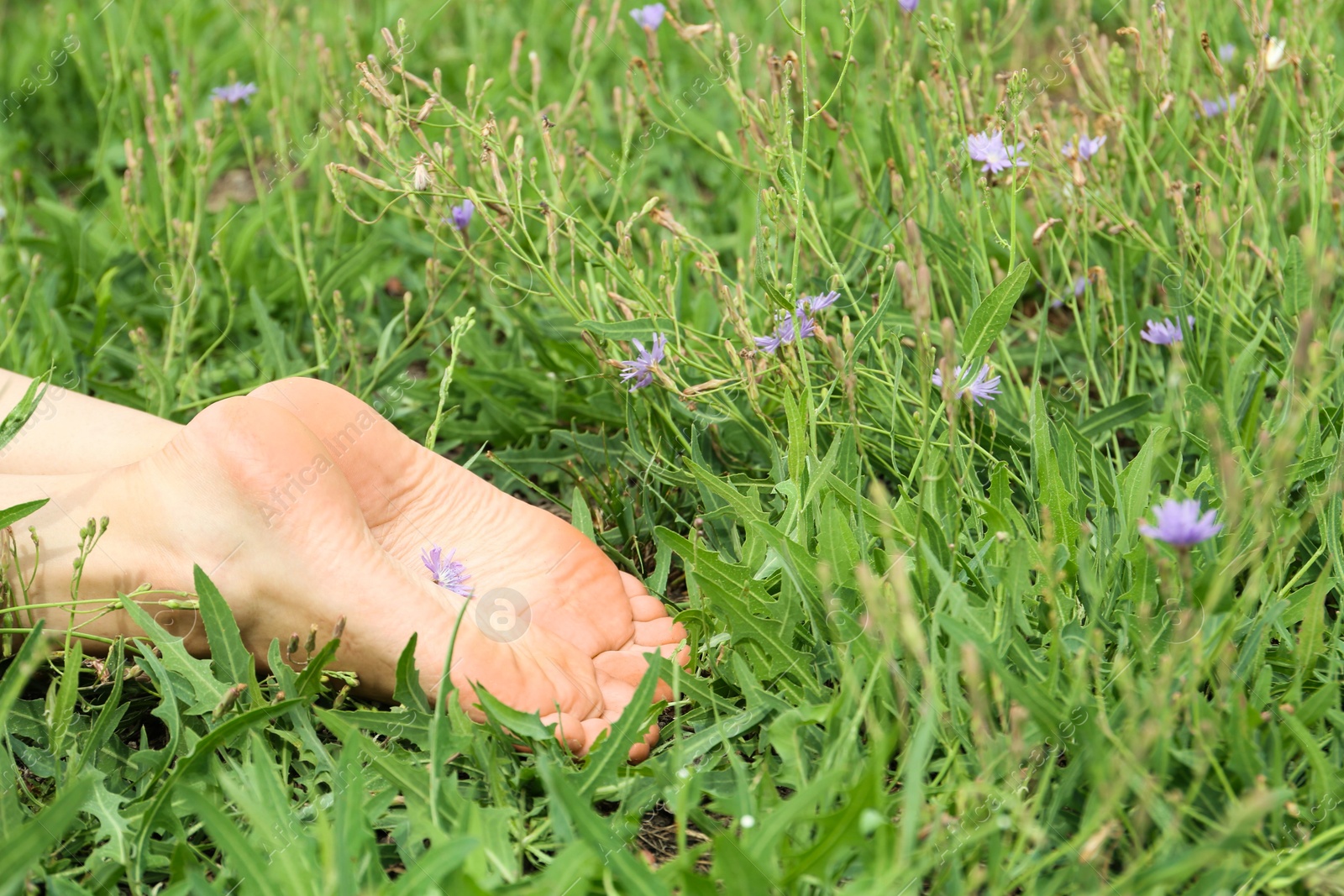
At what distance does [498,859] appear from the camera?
88 centimetres

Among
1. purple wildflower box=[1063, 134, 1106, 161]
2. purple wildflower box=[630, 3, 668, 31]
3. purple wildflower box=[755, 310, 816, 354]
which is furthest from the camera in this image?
purple wildflower box=[630, 3, 668, 31]

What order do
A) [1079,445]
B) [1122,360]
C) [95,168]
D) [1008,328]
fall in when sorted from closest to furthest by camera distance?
[1079,445]
[1122,360]
[1008,328]
[95,168]

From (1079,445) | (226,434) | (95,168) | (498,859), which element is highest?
(1079,445)

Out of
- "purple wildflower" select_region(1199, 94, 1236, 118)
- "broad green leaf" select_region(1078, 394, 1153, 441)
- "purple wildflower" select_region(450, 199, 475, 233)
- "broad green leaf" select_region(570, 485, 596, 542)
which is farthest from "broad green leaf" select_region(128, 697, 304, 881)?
"purple wildflower" select_region(1199, 94, 1236, 118)

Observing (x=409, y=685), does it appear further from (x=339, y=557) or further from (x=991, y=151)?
(x=991, y=151)

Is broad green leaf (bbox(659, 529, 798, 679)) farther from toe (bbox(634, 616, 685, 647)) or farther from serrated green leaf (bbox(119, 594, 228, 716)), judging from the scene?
serrated green leaf (bbox(119, 594, 228, 716))

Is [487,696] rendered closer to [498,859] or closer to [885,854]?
[498,859]

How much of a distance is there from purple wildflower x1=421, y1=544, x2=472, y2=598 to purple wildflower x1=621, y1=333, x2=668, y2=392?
25 cm

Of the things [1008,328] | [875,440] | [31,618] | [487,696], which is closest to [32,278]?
[31,618]

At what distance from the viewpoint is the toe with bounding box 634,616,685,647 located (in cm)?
119

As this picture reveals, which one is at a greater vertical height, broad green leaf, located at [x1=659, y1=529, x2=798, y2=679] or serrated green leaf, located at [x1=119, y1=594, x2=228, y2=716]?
broad green leaf, located at [x1=659, y1=529, x2=798, y2=679]

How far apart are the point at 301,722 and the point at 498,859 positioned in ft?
0.82

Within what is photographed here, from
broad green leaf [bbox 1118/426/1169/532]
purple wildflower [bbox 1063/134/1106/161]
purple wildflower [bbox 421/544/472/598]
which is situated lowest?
purple wildflower [bbox 421/544/472/598]

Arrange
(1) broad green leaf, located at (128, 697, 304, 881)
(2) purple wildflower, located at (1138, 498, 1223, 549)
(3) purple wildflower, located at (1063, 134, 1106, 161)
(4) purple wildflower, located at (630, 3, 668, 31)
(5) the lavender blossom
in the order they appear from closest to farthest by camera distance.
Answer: (2) purple wildflower, located at (1138, 498, 1223, 549) < (1) broad green leaf, located at (128, 697, 304, 881) < (5) the lavender blossom < (3) purple wildflower, located at (1063, 134, 1106, 161) < (4) purple wildflower, located at (630, 3, 668, 31)
